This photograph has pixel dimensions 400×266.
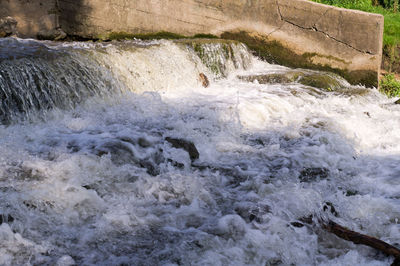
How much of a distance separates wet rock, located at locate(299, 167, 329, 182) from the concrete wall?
16.7 ft

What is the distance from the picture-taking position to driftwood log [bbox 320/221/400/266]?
278cm

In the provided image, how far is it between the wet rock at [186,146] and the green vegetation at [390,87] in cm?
596

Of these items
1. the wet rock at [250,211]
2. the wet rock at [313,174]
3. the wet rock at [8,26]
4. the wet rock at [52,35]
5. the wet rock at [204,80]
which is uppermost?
the wet rock at [8,26]

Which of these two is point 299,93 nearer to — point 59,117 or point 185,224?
point 59,117

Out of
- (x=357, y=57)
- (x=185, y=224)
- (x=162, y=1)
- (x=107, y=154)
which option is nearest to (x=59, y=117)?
(x=107, y=154)

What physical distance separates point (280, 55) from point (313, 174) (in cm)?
528

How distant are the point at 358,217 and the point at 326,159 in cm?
129

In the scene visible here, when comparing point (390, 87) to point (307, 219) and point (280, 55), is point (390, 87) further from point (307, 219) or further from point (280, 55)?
point (307, 219)

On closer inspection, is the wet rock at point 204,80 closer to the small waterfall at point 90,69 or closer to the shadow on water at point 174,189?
the small waterfall at point 90,69

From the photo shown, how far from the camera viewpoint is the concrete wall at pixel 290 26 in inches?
332

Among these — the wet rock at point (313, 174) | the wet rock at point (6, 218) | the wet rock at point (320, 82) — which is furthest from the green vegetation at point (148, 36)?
the wet rock at point (6, 218)

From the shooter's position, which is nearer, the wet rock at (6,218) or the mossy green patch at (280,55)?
the wet rock at (6,218)

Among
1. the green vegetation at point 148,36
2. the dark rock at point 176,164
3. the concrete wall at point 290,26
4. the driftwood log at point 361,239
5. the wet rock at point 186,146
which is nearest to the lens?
the driftwood log at point 361,239

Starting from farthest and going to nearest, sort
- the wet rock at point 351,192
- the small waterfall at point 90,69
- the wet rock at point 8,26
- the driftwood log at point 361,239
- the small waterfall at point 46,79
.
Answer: the wet rock at point 8,26 → the small waterfall at point 90,69 → the small waterfall at point 46,79 → the wet rock at point 351,192 → the driftwood log at point 361,239
